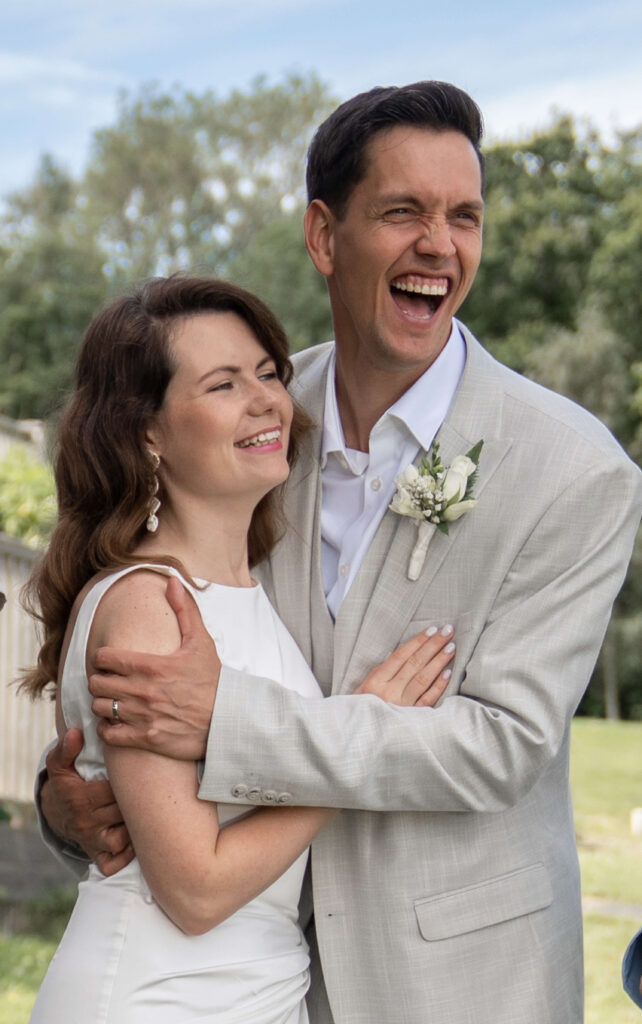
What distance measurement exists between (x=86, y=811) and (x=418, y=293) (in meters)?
1.31

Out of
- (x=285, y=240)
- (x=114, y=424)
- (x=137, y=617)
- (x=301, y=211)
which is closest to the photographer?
(x=137, y=617)

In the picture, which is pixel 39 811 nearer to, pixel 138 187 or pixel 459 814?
pixel 459 814

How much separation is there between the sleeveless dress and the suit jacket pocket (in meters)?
0.28

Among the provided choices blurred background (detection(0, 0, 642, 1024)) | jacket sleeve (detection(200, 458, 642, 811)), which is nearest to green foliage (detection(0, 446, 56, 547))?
blurred background (detection(0, 0, 642, 1024))

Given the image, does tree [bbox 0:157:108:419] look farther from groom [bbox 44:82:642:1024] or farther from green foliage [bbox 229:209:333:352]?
groom [bbox 44:82:642:1024]

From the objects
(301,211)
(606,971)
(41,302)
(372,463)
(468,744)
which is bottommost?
(41,302)

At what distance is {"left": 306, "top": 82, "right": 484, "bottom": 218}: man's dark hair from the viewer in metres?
2.78

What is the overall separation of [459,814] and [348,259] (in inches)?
49.7

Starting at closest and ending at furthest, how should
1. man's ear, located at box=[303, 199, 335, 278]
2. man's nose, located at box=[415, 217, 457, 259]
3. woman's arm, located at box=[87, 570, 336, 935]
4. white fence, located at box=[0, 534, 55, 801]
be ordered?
woman's arm, located at box=[87, 570, 336, 935] < man's nose, located at box=[415, 217, 457, 259] < man's ear, located at box=[303, 199, 335, 278] < white fence, located at box=[0, 534, 55, 801]

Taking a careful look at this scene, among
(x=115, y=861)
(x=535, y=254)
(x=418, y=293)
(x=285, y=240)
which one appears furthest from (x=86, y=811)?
(x=285, y=240)

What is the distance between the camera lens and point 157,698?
229 centimetres

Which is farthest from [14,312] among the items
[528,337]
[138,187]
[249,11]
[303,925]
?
[303,925]

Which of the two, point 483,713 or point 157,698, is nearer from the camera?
point 157,698

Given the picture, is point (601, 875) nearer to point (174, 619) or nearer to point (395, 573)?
point (395, 573)
